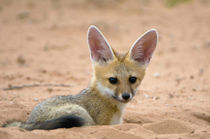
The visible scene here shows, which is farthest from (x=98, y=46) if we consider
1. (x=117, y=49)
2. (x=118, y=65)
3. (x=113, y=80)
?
(x=117, y=49)

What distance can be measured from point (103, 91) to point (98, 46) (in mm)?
751

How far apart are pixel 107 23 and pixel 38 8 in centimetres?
397

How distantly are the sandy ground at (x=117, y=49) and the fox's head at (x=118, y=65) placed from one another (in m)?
0.54

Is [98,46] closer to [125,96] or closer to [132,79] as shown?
[132,79]

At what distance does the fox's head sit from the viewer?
504 centimetres

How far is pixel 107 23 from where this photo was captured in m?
15.1

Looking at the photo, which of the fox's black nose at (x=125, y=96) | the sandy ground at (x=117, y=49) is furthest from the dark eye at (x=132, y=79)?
the sandy ground at (x=117, y=49)

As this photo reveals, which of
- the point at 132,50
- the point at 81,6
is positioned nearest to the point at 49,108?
the point at 132,50

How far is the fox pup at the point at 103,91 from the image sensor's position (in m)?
4.63

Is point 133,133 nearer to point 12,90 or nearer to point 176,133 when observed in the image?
point 176,133

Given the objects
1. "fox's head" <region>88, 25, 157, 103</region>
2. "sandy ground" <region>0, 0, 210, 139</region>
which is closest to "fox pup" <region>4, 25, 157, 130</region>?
"fox's head" <region>88, 25, 157, 103</region>

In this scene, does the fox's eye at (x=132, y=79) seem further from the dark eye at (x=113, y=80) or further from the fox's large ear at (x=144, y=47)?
the fox's large ear at (x=144, y=47)

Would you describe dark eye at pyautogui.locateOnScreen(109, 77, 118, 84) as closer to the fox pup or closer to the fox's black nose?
the fox pup

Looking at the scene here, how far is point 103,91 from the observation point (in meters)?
5.24
